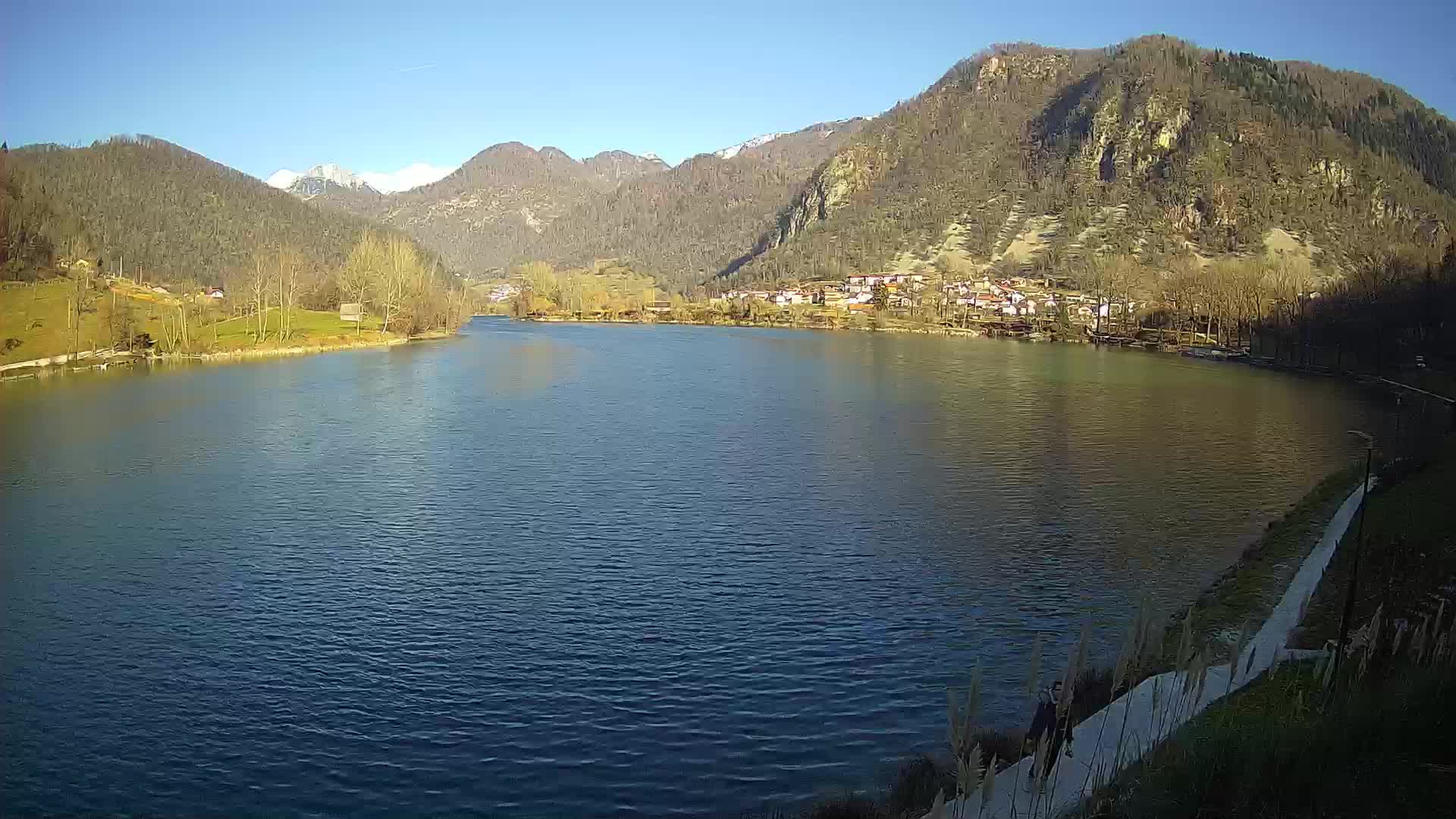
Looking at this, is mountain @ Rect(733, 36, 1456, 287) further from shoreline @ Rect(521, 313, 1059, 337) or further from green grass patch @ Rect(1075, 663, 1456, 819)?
green grass patch @ Rect(1075, 663, 1456, 819)

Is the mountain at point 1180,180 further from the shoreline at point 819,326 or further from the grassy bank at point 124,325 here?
the grassy bank at point 124,325

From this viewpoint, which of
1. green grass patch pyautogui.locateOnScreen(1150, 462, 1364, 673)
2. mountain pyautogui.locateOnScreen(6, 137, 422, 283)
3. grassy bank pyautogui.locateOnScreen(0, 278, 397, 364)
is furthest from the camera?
mountain pyautogui.locateOnScreen(6, 137, 422, 283)

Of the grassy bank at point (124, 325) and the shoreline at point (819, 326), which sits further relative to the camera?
the shoreline at point (819, 326)

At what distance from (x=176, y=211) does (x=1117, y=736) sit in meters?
156

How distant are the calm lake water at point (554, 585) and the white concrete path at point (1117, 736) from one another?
5.48ft

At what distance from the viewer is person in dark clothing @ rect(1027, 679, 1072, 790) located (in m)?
→ 9.29

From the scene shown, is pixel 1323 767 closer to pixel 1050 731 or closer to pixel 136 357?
pixel 1050 731

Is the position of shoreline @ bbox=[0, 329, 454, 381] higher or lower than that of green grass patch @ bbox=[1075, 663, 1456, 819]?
higher

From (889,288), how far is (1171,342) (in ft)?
195

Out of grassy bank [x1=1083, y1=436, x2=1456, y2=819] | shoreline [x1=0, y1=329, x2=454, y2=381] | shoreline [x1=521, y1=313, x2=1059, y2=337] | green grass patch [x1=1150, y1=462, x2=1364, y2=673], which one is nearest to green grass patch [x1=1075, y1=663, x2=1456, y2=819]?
grassy bank [x1=1083, y1=436, x2=1456, y2=819]

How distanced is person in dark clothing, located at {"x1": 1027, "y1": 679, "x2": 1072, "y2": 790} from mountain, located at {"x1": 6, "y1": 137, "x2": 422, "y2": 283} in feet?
373

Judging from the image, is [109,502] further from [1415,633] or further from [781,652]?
[1415,633]

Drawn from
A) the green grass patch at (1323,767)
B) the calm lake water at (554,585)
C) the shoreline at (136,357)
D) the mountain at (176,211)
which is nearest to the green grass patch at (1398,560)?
the calm lake water at (554,585)

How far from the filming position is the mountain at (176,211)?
12462cm
